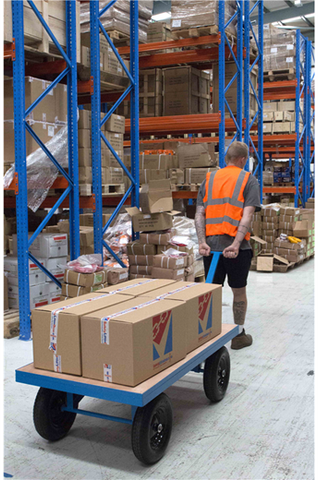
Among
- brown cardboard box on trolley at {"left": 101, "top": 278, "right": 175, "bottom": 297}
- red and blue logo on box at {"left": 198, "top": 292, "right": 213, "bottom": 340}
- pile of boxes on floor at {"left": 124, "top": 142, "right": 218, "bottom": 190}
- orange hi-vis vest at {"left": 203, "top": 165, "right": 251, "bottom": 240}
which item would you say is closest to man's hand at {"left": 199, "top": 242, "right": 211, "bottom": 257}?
orange hi-vis vest at {"left": 203, "top": 165, "right": 251, "bottom": 240}

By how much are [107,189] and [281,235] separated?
14.6 feet

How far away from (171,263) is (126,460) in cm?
360

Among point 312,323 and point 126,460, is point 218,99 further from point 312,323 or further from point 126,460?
point 126,460

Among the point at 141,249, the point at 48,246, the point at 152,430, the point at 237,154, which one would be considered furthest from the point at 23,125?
the point at 152,430

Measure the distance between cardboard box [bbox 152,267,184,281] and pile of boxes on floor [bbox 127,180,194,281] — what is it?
0.04 meters

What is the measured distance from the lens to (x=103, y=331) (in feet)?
8.85

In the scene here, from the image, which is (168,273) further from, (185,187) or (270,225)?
(270,225)

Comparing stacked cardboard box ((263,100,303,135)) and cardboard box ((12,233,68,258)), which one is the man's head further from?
stacked cardboard box ((263,100,303,135))

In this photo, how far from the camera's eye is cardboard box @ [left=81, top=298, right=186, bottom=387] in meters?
2.62

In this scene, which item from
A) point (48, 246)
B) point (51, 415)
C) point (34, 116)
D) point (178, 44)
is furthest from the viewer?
point (178, 44)

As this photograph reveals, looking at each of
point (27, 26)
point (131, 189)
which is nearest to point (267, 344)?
point (131, 189)

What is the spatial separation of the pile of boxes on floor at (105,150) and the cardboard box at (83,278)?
1.34 meters

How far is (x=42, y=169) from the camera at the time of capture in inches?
223

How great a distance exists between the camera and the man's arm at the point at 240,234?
4.24 m
